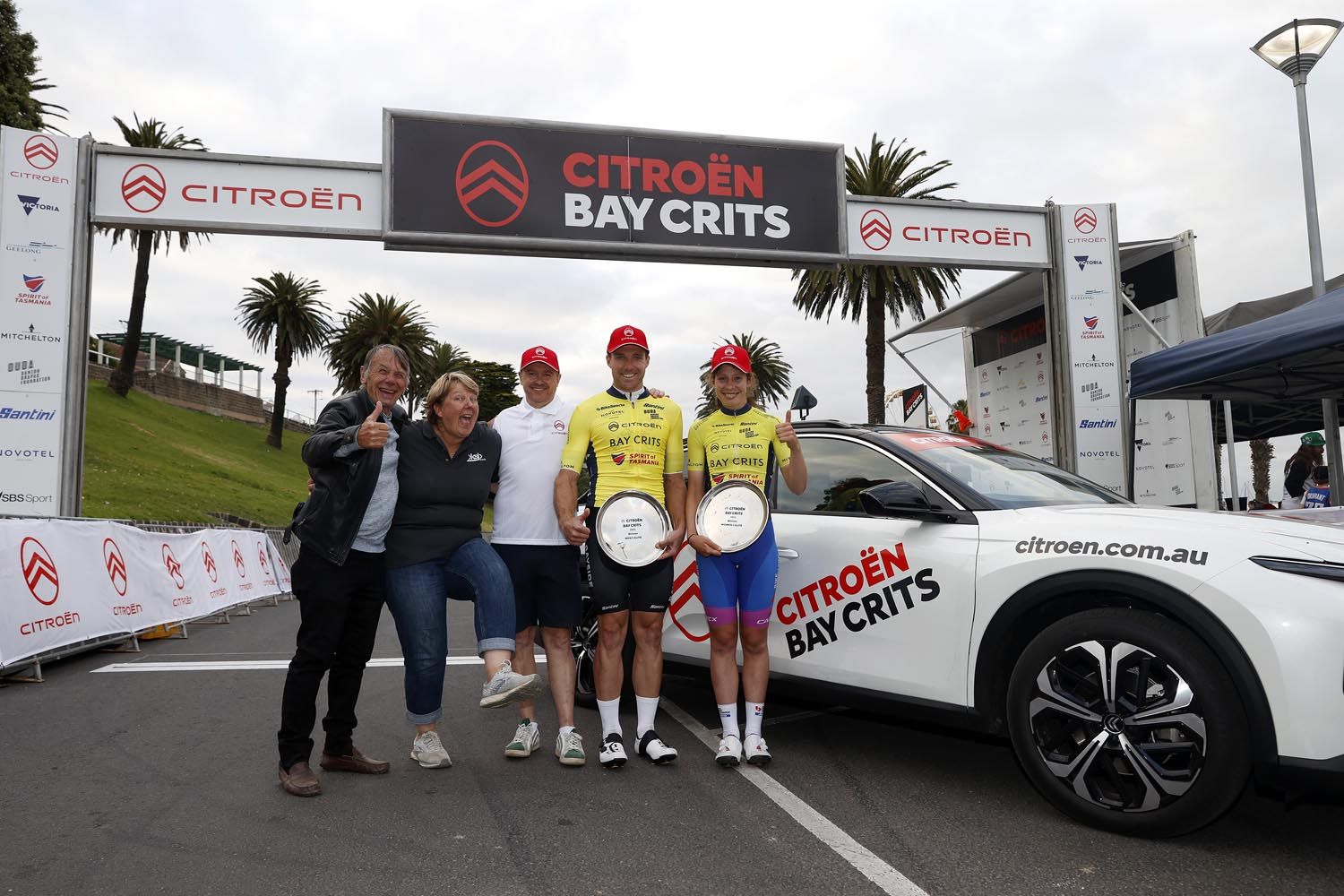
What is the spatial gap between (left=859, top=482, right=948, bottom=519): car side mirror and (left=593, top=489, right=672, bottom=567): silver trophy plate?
981 mm

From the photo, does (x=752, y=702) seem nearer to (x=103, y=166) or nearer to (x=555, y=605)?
(x=555, y=605)

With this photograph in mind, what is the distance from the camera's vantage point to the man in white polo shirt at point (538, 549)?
14.7 feet

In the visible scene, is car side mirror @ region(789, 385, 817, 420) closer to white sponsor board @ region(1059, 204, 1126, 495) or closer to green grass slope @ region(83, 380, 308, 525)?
white sponsor board @ region(1059, 204, 1126, 495)

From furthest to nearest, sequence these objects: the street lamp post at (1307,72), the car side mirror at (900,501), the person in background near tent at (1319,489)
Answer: the person in background near tent at (1319,489) → the street lamp post at (1307,72) → the car side mirror at (900,501)

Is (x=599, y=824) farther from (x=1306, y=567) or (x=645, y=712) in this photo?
(x=1306, y=567)

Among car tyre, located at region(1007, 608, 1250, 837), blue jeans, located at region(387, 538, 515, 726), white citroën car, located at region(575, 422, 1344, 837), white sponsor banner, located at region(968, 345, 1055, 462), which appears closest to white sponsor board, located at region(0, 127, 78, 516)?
blue jeans, located at region(387, 538, 515, 726)

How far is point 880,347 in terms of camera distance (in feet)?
71.9

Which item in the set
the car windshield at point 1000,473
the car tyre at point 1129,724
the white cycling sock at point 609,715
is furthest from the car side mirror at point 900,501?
the white cycling sock at point 609,715

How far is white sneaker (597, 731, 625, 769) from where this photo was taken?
14.1 feet

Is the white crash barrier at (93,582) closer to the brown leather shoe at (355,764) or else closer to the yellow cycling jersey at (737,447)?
the brown leather shoe at (355,764)

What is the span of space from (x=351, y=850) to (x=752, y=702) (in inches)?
73.3

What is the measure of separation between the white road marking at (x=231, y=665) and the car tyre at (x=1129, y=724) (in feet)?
16.1

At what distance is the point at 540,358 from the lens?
185 inches

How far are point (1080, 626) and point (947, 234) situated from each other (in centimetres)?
914
